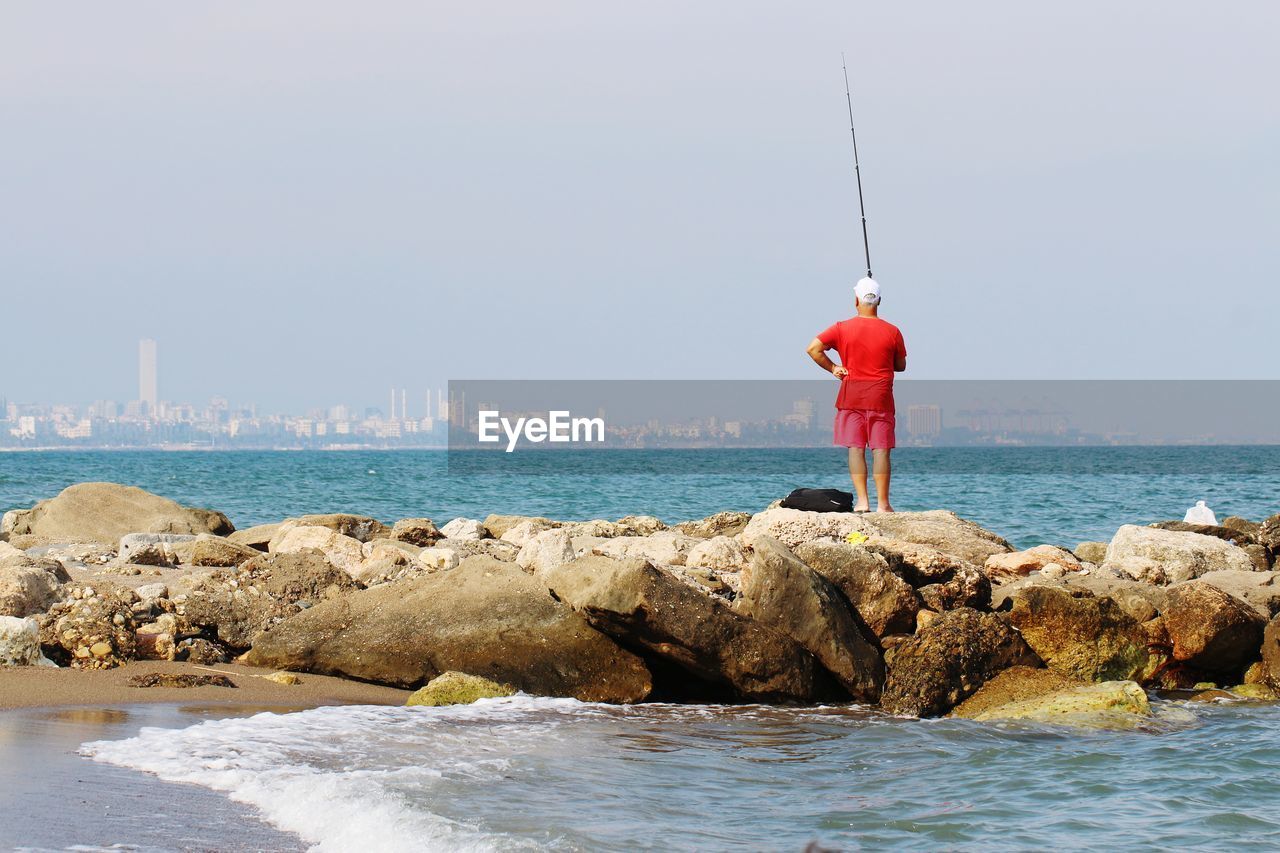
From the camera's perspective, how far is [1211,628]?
27.6 ft

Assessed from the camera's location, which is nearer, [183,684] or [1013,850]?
[1013,850]

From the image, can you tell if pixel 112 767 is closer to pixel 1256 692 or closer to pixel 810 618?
pixel 810 618

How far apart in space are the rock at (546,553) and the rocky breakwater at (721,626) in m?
0.02

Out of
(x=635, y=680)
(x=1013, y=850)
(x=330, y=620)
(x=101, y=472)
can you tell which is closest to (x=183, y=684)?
(x=330, y=620)

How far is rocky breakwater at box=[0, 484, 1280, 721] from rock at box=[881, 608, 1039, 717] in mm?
12

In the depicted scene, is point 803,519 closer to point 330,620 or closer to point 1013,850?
point 330,620

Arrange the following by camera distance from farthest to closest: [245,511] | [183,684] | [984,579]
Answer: [245,511], [984,579], [183,684]

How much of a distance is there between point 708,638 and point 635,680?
54 cm

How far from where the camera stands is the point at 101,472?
6575 cm

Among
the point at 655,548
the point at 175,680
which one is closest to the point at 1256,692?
the point at 655,548

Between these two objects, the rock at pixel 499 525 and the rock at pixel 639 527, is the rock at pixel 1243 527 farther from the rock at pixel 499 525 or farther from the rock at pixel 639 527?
the rock at pixel 499 525

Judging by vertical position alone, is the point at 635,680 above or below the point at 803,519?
below

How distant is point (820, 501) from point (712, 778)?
5.01m

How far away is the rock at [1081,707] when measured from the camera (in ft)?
24.1
